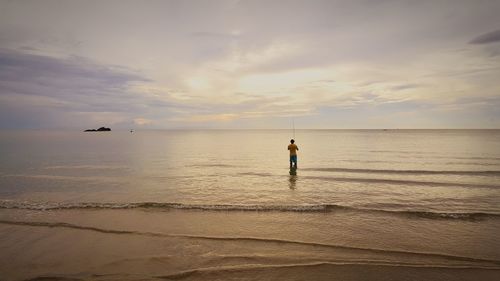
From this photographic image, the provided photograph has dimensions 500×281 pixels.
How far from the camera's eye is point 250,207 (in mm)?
11984

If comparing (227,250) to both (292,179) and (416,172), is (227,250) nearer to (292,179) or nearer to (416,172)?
(292,179)

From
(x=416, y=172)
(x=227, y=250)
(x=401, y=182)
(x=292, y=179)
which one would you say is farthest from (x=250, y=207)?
(x=416, y=172)

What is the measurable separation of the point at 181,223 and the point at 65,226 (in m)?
4.05

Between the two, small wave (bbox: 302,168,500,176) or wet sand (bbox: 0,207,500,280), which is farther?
small wave (bbox: 302,168,500,176)

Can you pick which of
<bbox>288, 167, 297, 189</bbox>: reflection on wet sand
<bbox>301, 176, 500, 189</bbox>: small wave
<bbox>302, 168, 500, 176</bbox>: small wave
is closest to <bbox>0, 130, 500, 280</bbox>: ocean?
<bbox>301, 176, 500, 189</bbox>: small wave

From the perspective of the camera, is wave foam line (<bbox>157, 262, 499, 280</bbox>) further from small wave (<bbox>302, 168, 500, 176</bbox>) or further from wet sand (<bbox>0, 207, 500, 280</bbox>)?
small wave (<bbox>302, 168, 500, 176</bbox>)

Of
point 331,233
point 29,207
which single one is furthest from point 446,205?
point 29,207

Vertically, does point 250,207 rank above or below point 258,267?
above

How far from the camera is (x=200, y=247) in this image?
789 centimetres

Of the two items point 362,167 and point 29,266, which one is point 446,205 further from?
point 29,266

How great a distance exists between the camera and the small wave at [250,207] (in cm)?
1084

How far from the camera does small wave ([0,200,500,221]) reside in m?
10.8

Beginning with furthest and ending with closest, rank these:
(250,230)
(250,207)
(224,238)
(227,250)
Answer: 1. (250,207)
2. (250,230)
3. (224,238)
4. (227,250)

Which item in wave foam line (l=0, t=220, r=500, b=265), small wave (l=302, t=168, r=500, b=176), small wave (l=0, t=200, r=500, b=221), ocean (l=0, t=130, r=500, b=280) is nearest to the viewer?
ocean (l=0, t=130, r=500, b=280)
